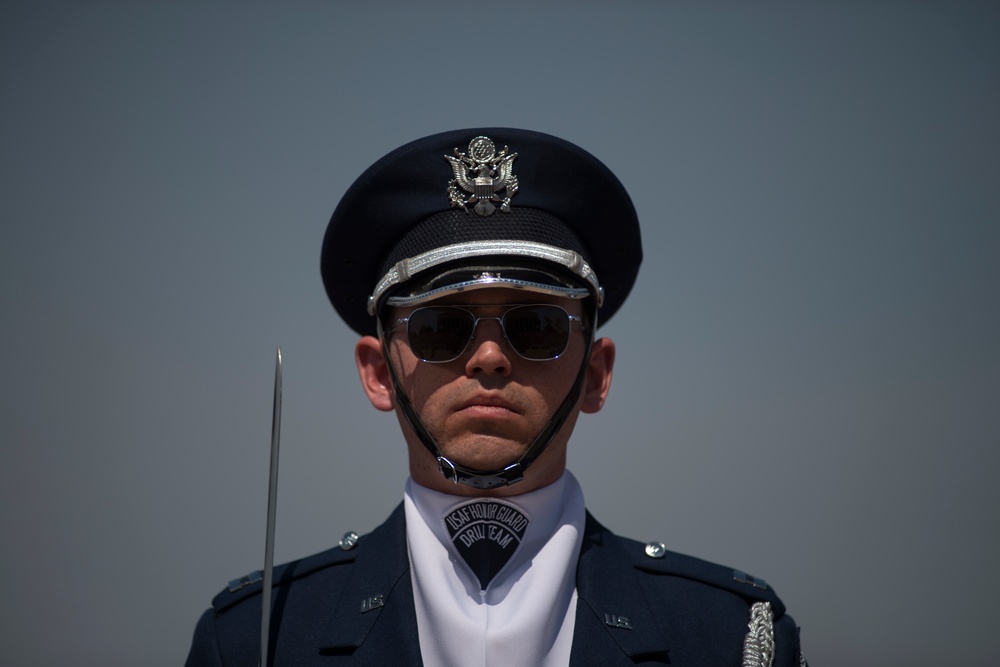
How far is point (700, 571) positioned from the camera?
14.3 ft

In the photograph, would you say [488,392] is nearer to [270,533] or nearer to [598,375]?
[598,375]

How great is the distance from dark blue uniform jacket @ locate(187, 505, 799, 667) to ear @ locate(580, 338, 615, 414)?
56 centimetres

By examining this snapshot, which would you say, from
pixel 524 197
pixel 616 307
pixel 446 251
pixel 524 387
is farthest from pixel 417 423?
pixel 616 307

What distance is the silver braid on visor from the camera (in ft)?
12.7

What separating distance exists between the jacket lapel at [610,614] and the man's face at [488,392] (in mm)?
576

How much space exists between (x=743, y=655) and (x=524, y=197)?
2.22 meters

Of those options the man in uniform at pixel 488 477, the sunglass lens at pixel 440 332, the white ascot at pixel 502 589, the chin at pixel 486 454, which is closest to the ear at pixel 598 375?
the man in uniform at pixel 488 477

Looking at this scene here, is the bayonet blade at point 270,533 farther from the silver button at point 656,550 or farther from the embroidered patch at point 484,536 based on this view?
the silver button at point 656,550

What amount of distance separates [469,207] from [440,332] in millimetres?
630

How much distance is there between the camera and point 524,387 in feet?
12.8

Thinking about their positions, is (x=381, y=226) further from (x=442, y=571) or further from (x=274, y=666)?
(x=274, y=666)

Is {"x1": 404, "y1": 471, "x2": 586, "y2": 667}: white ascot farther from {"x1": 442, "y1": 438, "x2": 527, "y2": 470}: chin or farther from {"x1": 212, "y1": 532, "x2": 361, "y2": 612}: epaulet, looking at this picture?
{"x1": 212, "y1": 532, "x2": 361, "y2": 612}: epaulet

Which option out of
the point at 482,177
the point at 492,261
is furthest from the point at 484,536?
the point at 482,177

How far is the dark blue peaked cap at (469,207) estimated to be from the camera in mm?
4148
